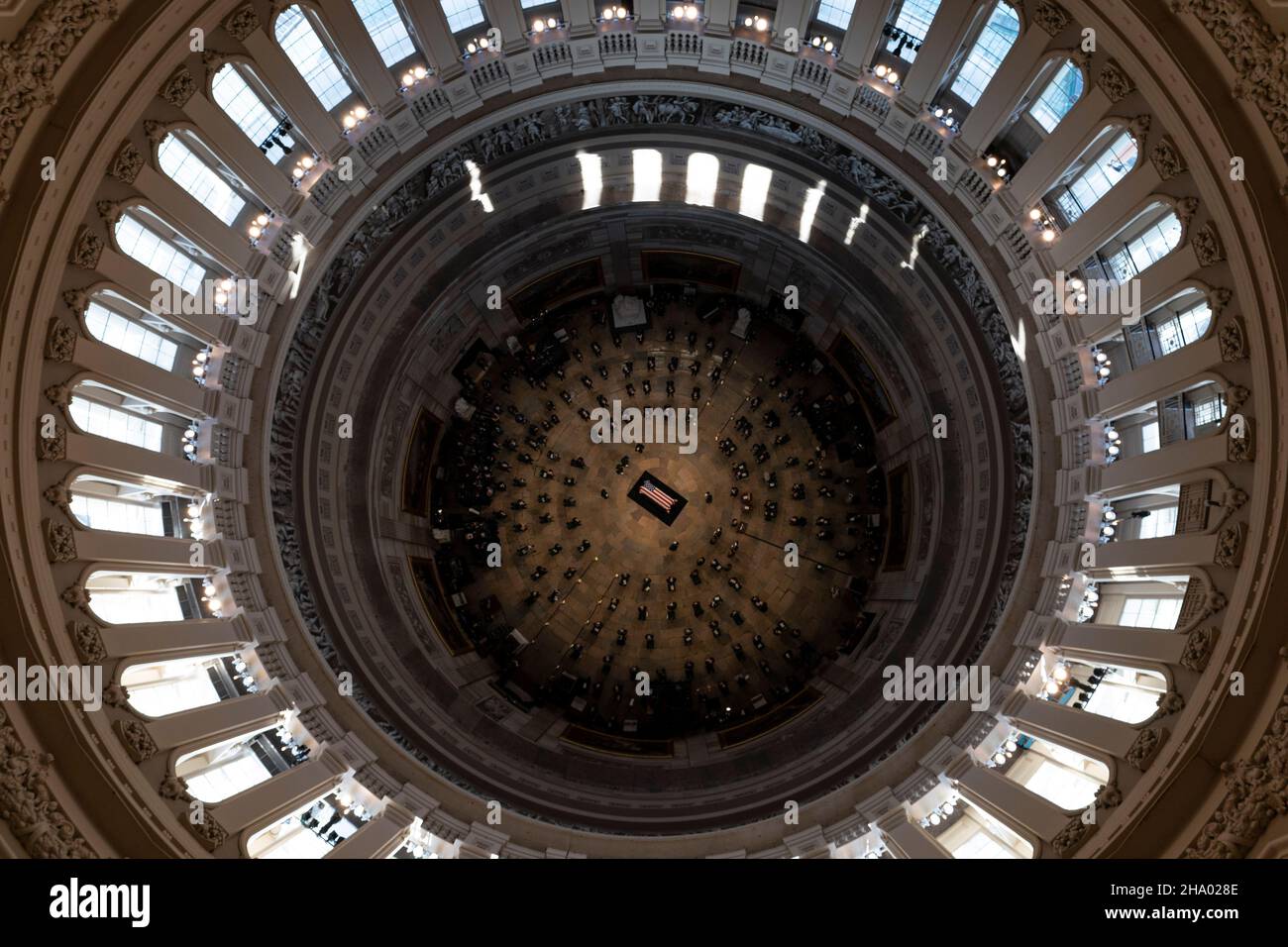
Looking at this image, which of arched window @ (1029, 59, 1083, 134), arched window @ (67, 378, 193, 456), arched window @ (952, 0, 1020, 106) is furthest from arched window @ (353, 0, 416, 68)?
arched window @ (1029, 59, 1083, 134)

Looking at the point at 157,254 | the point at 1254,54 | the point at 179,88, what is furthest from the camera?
the point at 157,254

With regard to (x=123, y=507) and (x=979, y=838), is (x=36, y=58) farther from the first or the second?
(x=979, y=838)

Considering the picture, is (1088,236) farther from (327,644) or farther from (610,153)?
(327,644)

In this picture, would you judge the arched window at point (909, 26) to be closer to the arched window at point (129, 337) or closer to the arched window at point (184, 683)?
the arched window at point (129, 337)

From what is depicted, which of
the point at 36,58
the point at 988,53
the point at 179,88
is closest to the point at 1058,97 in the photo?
the point at 988,53

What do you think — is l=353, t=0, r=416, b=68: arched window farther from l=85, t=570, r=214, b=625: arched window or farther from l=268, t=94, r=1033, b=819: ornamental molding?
l=85, t=570, r=214, b=625: arched window

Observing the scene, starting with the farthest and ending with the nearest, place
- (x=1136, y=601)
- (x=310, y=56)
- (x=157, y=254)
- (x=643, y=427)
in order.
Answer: (x=643, y=427), (x=310, y=56), (x=1136, y=601), (x=157, y=254)
